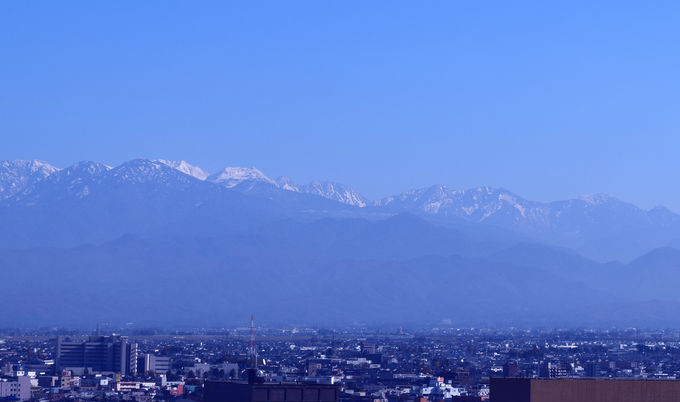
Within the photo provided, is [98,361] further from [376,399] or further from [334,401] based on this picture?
[334,401]

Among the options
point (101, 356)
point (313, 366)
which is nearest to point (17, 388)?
point (313, 366)

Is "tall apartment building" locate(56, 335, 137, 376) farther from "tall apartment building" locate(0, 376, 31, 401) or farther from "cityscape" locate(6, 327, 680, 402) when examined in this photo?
"tall apartment building" locate(0, 376, 31, 401)

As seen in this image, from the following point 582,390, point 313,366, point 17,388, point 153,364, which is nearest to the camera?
point 582,390

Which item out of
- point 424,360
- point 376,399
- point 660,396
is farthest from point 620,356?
point 660,396

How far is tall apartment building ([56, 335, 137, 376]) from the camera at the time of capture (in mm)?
133000

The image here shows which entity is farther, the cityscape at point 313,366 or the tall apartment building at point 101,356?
the tall apartment building at point 101,356

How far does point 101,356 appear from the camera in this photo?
137m

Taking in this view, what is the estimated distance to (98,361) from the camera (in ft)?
447

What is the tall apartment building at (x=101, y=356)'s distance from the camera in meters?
133

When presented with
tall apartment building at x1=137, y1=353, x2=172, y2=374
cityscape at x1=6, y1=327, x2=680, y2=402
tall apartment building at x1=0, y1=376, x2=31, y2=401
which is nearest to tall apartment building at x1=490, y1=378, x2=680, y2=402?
cityscape at x1=6, y1=327, x2=680, y2=402

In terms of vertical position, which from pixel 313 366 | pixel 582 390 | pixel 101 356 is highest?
pixel 101 356

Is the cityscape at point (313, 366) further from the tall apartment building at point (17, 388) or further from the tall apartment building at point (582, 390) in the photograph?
the tall apartment building at point (582, 390)

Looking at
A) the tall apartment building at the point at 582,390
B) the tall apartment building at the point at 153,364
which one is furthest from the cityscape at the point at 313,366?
the tall apartment building at the point at 582,390

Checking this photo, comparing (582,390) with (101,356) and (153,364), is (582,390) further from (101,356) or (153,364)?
(101,356)
